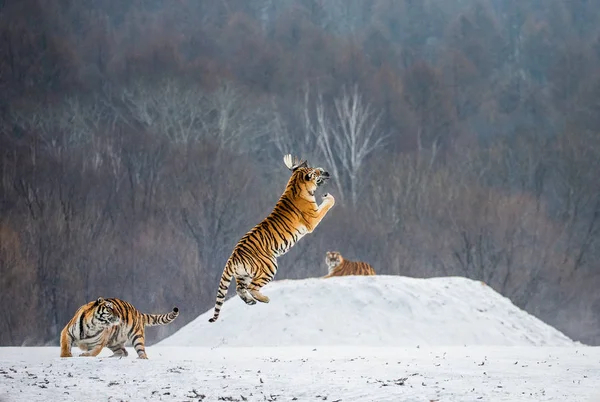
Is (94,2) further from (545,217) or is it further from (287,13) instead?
(545,217)

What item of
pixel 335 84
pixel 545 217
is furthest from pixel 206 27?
pixel 545 217

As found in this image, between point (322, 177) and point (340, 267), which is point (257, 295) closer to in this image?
point (322, 177)

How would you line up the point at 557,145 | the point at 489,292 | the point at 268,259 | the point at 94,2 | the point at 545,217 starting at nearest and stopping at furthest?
the point at 268,259
the point at 489,292
the point at 545,217
the point at 557,145
the point at 94,2

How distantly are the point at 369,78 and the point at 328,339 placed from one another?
49466 mm

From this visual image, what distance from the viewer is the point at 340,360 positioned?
14.6 metres

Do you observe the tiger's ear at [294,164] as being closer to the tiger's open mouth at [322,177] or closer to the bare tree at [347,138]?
the tiger's open mouth at [322,177]

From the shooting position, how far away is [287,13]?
76250 mm

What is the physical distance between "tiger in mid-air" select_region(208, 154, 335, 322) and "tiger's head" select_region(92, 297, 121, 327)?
2013mm

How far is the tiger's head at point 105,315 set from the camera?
47.2ft

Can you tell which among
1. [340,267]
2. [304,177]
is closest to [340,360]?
[304,177]

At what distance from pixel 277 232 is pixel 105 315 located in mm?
2917

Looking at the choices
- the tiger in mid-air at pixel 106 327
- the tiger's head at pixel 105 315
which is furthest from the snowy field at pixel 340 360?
the tiger's head at pixel 105 315

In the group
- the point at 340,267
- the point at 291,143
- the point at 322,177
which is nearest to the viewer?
the point at 322,177

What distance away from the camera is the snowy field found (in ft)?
40.3
